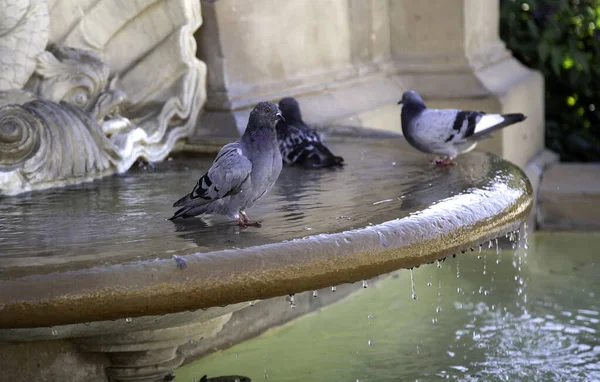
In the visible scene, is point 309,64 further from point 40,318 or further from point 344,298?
point 40,318

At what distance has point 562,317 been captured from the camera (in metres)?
4.63

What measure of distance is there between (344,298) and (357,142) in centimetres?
91

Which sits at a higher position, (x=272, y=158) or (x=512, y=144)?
(x=272, y=158)

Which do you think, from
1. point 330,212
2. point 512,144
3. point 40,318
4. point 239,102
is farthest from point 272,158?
point 512,144

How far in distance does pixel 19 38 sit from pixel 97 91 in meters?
0.42

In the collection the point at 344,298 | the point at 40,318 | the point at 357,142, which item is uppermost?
the point at 40,318

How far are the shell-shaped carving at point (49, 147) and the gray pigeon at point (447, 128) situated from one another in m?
1.17

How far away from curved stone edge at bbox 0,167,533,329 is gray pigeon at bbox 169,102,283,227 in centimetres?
32

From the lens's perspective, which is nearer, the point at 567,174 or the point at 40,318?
the point at 40,318

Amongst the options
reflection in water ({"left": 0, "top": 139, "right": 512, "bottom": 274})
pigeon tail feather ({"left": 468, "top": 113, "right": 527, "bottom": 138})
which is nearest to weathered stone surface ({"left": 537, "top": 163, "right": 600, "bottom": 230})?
reflection in water ({"left": 0, "top": 139, "right": 512, "bottom": 274})

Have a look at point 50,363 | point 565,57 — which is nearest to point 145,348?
point 50,363

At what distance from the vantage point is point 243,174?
2.80 m

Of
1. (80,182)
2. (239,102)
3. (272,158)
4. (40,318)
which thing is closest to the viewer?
(40,318)

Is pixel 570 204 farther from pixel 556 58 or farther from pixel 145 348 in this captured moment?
pixel 145 348
